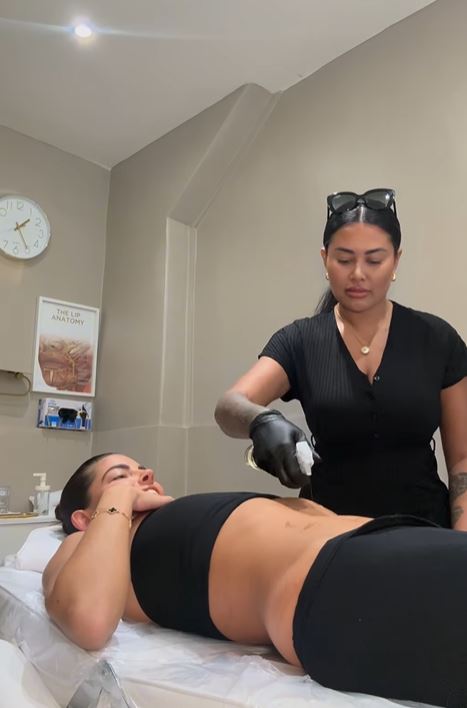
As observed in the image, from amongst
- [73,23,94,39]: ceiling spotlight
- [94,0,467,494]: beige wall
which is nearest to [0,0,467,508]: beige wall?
[94,0,467,494]: beige wall

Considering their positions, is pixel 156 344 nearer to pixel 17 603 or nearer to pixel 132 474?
pixel 132 474

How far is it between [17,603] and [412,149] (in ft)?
5.08

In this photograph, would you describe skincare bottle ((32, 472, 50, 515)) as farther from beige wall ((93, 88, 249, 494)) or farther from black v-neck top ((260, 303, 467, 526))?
black v-neck top ((260, 303, 467, 526))

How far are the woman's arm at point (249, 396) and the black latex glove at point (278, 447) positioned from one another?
0.13ft

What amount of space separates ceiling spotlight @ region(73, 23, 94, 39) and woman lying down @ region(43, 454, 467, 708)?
1.51 metres

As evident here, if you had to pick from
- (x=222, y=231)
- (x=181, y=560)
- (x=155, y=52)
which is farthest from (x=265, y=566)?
(x=155, y=52)

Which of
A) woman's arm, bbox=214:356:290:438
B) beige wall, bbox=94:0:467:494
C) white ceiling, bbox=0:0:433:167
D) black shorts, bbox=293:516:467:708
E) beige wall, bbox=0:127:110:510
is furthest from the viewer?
beige wall, bbox=0:127:110:510

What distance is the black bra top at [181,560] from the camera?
3.04 ft

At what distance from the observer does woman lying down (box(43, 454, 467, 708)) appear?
0.65 m

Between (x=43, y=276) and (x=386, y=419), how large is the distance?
1779 millimetres

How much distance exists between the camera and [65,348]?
247cm

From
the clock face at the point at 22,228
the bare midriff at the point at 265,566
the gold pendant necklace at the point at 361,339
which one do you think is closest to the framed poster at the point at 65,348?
the clock face at the point at 22,228

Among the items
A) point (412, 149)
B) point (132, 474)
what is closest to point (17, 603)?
point (132, 474)

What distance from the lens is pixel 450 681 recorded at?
2.05 feet
